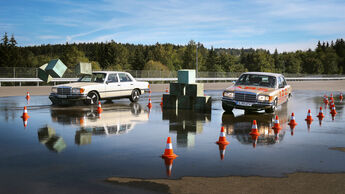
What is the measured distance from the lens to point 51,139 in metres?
9.15

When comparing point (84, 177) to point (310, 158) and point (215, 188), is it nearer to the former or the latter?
point (215, 188)

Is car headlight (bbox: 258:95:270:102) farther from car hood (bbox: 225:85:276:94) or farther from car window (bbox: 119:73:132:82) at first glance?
car window (bbox: 119:73:132:82)

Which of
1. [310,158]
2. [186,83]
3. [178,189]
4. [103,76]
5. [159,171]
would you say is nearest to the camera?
[178,189]

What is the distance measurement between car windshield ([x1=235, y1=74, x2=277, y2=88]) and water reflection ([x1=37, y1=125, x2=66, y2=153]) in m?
8.74

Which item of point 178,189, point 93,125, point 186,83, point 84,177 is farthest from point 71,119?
point 178,189

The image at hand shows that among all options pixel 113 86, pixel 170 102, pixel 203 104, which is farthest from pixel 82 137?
pixel 113 86

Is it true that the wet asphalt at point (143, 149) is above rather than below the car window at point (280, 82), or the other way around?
below

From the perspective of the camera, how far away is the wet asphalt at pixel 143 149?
6.16m

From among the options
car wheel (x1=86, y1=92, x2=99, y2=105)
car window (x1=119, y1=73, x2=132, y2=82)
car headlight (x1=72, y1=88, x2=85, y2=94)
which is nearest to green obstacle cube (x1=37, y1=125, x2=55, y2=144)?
car headlight (x1=72, y1=88, x2=85, y2=94)

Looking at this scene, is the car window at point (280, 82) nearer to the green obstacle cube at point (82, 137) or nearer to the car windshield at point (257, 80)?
the car windshield at point (257, 80)

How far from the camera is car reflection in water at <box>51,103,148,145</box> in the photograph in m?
10.2

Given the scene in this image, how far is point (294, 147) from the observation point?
28.1 feet

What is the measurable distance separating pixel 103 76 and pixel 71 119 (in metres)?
6.13

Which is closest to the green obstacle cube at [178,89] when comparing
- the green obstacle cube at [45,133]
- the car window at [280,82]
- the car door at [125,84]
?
the car door at [125,84]
